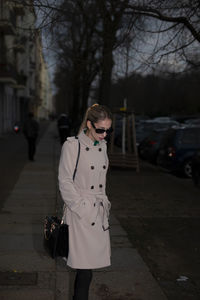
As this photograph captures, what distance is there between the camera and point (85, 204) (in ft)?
10.7

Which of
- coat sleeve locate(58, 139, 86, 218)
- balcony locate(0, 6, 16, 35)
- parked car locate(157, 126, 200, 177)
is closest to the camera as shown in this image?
coat sleeve locate(58, 139, 86, 218)

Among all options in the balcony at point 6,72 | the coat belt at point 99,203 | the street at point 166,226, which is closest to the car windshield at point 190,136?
the street at point 166,226

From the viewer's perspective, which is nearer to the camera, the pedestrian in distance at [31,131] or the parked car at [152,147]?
the pedestrian in distance at [31,131]

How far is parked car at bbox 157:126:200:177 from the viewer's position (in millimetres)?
13141

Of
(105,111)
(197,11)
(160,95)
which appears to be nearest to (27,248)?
(105,111)

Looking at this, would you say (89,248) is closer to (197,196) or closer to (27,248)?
(27,248)

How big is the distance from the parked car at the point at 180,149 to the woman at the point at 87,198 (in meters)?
10.0

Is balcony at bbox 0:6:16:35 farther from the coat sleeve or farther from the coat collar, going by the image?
the coat sleeve

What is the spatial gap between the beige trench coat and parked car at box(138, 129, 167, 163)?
14.1 meters

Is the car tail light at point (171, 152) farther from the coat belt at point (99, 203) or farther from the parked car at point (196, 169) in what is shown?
the coat belt at point (99, 203)

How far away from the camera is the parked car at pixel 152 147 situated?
690 inches

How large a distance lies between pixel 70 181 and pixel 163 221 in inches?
166

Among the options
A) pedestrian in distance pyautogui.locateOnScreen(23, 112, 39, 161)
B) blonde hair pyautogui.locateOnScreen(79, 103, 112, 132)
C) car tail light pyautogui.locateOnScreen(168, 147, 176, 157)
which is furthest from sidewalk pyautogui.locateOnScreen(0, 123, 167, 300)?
pedestrian in distance pyautogui.locateOnScreen(23, 112, 39, 161)

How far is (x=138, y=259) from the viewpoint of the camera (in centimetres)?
518
